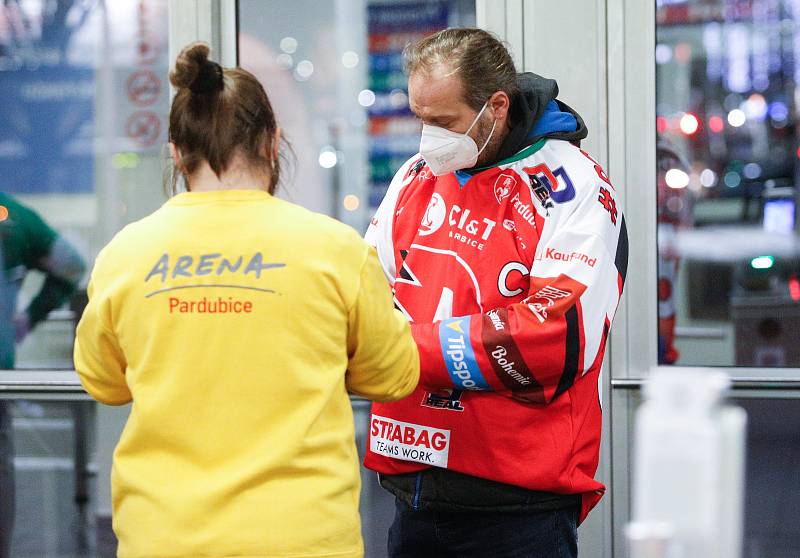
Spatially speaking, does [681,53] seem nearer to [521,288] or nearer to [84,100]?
[521,288]

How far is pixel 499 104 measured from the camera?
2.22 meters

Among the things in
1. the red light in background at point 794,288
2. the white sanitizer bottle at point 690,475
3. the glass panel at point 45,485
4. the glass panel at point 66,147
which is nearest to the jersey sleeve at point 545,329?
the white sanitizer bottle at point 690,475

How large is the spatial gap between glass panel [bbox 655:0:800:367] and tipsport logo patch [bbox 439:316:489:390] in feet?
4.75

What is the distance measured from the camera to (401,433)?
2205 mm

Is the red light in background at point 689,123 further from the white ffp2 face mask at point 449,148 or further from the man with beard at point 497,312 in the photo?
the white ffp2 face mask at point 449,148

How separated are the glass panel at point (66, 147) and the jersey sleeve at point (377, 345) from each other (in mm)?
2065

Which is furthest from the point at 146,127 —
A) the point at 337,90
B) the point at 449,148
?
the point at 449,148

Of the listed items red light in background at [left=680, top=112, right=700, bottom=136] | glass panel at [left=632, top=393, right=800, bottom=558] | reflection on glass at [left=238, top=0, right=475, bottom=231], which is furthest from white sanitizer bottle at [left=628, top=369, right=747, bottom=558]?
reflection on glass at [left=238, top=0, right=475, bottom=231]

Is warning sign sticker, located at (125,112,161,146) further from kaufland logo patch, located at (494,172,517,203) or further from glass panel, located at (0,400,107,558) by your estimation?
kaufland logo patch, located at (494,172,517,203)

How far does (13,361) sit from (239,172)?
2.36 metres

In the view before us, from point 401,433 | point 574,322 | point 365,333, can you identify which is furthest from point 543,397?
point 365,333

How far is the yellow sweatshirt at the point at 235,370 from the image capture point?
163 centimetres

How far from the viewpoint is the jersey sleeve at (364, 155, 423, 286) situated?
92.3 inches

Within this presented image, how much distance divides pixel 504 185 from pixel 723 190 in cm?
140
